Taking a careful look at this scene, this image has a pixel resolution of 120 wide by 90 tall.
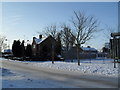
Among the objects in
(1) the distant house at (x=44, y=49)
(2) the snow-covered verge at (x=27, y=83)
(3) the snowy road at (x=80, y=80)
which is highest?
(1) the distant house at (x=44, y=49)

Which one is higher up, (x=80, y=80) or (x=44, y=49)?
(x=44, y=49)

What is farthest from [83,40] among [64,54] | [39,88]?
[64,54]

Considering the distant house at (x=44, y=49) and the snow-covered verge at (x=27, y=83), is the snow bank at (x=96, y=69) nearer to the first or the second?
the snow-covered verge at (x=27, y=83)

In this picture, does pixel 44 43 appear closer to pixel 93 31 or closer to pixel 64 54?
pixel 64 54

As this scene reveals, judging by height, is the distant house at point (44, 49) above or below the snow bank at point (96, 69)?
above

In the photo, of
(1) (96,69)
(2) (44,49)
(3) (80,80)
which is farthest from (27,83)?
(2) (44,49)

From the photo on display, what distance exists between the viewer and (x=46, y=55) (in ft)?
178

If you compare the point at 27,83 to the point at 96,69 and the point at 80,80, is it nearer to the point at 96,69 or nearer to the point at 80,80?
the point at 80,80

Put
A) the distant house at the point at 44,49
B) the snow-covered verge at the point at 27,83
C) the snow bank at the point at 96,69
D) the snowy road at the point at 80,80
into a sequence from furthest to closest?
the distant house at the point at 44,49 < the snow bank at the point at 96,69 < the snowy road at the point at 80,80 < the snow-covered verge at the point at 27,83

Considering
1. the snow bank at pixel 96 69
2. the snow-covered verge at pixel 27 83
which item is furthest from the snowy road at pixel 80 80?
the snow bank at pixel 96 69

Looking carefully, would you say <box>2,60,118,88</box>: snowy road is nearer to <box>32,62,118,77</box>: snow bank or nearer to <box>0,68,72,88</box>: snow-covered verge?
<box>0,68,72,88</box>: snow-covered verge

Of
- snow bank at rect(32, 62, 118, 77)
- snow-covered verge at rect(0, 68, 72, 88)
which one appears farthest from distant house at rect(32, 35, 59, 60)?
snow-covered verge at rect(0, 68, 72, 88)

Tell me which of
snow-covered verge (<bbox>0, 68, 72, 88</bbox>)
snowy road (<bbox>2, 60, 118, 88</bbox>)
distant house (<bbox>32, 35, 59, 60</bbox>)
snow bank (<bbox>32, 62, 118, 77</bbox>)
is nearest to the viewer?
snow-covered verge (<bbox>0, 68, 72, 88</bbox>)

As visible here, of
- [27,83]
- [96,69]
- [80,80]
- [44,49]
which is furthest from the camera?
[44,49]
